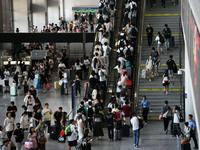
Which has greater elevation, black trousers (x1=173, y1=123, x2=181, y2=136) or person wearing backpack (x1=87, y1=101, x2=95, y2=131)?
person wearing backpack (x1=87, y1=101, x2=95, y2=131)

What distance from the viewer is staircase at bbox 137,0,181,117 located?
22078 mm

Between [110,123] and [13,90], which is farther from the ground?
[13,90]

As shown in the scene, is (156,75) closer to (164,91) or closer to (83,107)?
(164,91)

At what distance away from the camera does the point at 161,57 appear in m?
24.8

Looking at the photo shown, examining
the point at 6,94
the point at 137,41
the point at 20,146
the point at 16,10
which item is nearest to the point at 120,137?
the point at 20,146

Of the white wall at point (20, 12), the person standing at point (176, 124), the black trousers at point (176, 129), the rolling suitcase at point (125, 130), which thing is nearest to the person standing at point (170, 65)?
the rolling suitcase at point (125, 130)

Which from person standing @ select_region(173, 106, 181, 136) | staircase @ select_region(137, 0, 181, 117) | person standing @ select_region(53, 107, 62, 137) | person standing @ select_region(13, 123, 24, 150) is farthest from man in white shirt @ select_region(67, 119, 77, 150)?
staircase @ select_region(137, 0, 181, 117)

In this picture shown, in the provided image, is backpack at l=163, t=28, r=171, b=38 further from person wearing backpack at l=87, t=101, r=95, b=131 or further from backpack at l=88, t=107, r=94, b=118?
backpack at l=88, t=107, r=94, b=118

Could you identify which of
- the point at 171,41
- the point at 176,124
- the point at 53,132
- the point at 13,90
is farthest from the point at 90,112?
the point at 13,90

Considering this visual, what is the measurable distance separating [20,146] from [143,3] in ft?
50.7

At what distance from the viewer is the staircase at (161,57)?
72.4ft

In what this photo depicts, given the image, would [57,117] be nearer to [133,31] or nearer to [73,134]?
[73,134]

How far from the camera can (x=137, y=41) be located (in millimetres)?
25469

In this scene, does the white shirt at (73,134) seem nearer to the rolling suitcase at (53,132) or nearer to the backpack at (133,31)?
the rolling suitcase at (53,132)
